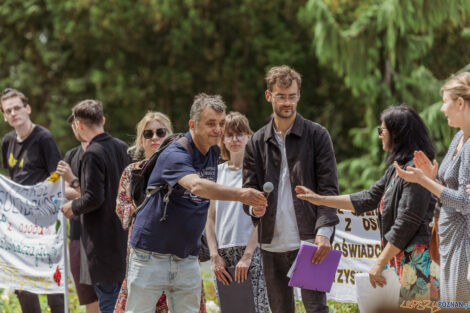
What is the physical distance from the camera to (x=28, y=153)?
265 inches

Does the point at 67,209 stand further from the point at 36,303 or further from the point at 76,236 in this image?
the point at 36,303

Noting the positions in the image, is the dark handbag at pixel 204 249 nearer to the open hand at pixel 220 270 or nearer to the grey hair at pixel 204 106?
the open hand at pixel 220 270

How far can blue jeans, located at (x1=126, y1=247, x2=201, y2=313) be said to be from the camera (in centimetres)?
432

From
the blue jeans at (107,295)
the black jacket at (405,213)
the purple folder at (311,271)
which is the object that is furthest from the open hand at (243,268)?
the black jacket at (405,213)

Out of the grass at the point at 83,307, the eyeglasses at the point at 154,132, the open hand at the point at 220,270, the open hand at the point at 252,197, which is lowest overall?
the grass at the point at 83,307

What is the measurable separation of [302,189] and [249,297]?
1.32 meters

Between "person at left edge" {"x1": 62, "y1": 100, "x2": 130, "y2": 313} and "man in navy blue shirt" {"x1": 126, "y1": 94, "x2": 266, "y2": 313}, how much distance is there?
4.71 ft

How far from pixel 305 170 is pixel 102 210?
83.5 inches

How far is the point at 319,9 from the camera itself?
44.4 ft

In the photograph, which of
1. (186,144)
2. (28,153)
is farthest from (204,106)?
(28,153)

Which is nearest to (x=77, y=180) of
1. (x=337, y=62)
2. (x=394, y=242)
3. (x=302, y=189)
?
(x=302, y=189)

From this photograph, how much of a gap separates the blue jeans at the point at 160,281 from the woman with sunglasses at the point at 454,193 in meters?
1.57

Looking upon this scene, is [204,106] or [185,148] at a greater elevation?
[204,106]

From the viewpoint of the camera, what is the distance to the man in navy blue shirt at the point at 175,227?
4.27 m
